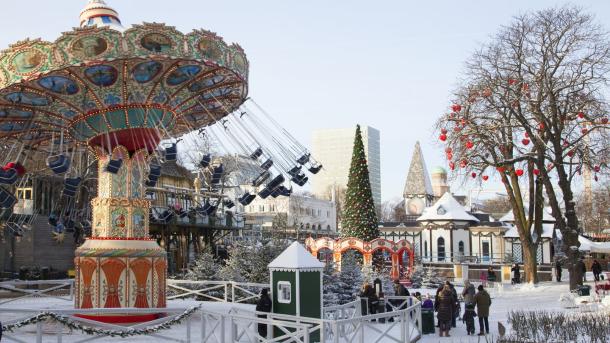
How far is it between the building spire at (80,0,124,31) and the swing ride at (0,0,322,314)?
0.11 ft

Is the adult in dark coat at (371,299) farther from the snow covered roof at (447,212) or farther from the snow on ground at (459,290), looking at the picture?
the snow covered roof at (447,212)

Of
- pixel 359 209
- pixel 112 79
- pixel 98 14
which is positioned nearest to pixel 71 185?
pixel 112 79

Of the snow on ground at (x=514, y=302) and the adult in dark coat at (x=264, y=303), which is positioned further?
the snow on ground at (x=514, y=302)

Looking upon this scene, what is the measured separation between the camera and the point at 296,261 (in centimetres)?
1471

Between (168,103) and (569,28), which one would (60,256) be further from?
(569,28)

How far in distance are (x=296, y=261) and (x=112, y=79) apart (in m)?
6.60

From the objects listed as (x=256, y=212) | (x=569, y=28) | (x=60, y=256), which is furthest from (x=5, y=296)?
(x=256, y=212)

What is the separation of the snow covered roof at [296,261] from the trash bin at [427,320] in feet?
14.5

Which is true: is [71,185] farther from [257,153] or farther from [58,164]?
[257,153]

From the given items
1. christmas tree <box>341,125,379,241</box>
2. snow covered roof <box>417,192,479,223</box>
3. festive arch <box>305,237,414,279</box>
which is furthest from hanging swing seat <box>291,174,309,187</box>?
snow covered roof <box>417,192,479,223</box>

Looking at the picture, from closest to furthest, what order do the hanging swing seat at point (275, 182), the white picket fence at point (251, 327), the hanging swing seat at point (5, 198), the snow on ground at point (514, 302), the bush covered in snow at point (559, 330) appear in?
the white picket fence at point (251, 327)
the bush covered in snow at point (559, 330)
the snow on ground at point (514, 302)
the hanging swing seat at point (5, 198)
the hanging swing seat at point (275, 182)

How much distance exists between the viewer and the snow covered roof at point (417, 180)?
322 feet

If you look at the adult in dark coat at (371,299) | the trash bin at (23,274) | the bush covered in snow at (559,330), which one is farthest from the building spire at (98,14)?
the trash bin at (23,274)

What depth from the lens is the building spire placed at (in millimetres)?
18328
